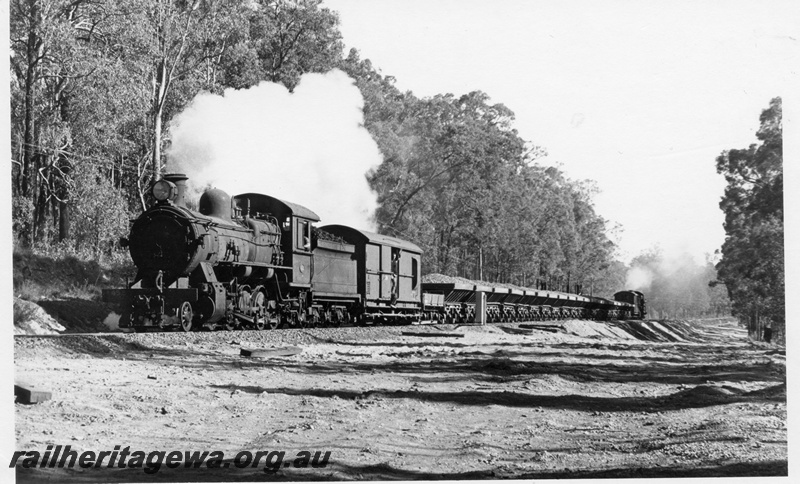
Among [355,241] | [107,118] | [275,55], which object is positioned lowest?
[355,241]

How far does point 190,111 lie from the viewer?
108ft

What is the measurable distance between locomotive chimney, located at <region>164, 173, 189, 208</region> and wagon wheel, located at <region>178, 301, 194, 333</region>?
261 cm

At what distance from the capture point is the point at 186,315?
20.6 m

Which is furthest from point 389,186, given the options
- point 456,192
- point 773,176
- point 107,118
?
point 773,176

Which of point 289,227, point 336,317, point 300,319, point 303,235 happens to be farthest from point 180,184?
point 336,317

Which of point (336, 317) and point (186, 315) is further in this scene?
point (336, 317)

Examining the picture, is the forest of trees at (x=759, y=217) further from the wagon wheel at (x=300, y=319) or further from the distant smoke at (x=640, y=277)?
the distant smoke at (x=640, y=277)

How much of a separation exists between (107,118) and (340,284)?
10909mm

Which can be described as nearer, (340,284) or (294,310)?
(294,310)

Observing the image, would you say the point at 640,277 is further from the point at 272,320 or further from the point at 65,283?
the point at 272,320

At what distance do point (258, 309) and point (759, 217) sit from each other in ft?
57.0

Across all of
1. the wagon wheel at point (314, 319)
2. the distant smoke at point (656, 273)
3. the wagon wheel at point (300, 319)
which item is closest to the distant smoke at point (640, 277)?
the distant smoke at point (656, 273)

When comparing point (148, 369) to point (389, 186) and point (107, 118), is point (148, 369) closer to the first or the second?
point (107, 118)

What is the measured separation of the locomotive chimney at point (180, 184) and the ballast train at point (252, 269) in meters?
0.03
